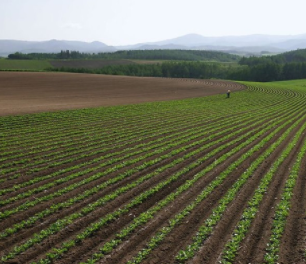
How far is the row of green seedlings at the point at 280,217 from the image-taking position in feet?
32.9

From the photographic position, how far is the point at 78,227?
11.7 m

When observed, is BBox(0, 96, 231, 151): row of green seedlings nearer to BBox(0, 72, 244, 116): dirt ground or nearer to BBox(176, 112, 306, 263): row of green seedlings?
BBox(0, 72, 244, 116): dirt ground

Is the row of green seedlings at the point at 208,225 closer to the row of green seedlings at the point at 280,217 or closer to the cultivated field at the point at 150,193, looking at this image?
the cultivated field at the point at 150,193

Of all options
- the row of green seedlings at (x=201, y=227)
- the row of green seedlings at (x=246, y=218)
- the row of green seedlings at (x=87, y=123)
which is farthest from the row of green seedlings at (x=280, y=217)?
the row of green seedlings at (x=87, y=123)

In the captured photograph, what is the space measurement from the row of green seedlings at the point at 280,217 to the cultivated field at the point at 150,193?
0.05 meters

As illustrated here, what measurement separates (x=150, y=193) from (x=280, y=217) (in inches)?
235

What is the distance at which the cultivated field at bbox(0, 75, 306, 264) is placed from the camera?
10.4 meters

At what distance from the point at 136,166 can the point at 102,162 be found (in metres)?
2.31

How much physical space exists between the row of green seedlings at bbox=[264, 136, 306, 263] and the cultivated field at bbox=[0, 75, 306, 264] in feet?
0.15

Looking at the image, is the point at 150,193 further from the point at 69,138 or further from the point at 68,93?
the point at 68,93

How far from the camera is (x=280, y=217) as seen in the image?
12359 mm

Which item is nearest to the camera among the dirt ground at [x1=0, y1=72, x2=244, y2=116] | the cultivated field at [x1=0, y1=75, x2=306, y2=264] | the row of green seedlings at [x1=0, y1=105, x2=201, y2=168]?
the cultivated field at [x1=0, y1=75, x2=306, y2=264]

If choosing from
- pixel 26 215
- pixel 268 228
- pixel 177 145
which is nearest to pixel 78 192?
pixel 26 215

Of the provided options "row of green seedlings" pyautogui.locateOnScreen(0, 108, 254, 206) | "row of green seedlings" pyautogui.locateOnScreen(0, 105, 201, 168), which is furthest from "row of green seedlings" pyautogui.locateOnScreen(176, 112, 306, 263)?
"row of green seedlings" pyautogui.locateOnScreen(0, 105, 201, 168)
